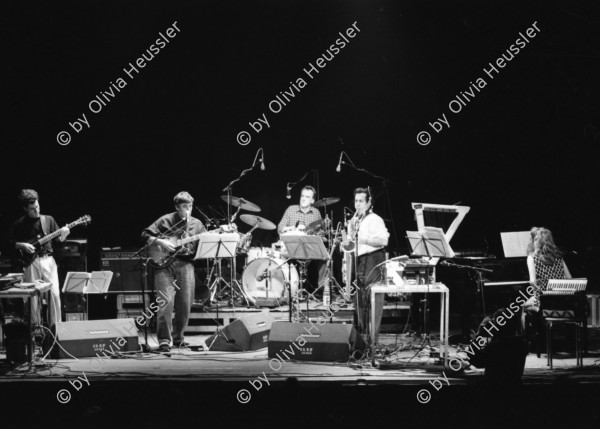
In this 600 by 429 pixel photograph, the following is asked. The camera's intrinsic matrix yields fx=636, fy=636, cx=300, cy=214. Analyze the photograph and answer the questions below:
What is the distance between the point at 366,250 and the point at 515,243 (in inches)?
96.5

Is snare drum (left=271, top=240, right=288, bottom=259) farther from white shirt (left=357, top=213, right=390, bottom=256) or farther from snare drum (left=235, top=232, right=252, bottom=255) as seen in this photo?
white shirt (left=357, top=213, right=390, bottom=256)

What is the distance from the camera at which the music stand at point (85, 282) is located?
8.32 metres

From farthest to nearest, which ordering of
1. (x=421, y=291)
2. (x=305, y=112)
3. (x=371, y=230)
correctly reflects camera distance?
(x=305, y=112)
(x=371, y=230)
(x=421, y=291)

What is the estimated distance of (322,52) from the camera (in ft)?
36.6

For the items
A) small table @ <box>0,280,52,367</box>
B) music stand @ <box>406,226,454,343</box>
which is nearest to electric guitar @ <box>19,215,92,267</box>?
small table @ <box>0,280,52,367</box>

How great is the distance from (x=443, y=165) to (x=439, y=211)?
288 cm

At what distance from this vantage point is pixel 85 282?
8.38 meters

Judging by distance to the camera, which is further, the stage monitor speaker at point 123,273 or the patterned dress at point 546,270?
the stage monitor speaker at point 123,273

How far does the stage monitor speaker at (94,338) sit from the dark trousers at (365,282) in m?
2.86

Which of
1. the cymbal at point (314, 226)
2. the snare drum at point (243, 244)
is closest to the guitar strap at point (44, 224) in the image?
the snare drum at point (243, 244)

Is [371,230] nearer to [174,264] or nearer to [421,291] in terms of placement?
[421,291]

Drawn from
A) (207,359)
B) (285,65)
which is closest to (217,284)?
(207,359)

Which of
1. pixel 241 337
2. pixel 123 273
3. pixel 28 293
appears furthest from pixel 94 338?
pixel 123 273

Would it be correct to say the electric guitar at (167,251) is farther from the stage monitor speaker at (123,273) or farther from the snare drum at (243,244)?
the stage monitor speaker at (123,273)
